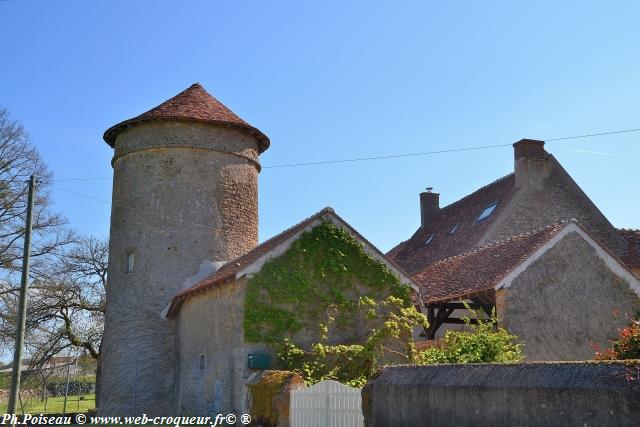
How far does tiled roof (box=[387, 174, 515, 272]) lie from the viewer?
25.3 metres

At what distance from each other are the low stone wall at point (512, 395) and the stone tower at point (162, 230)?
487 inches

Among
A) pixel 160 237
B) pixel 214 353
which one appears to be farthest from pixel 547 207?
pixel 214 353

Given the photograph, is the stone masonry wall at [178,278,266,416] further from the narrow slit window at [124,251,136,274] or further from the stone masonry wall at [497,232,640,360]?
the stone masonry wall at [497,232,640,360]

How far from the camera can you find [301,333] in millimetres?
16156

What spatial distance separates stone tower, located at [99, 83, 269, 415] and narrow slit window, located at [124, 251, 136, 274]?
0.10 ft

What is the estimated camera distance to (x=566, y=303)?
1702cm

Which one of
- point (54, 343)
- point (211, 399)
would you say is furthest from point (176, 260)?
point (54, 343)

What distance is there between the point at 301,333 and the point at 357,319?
4.98ft

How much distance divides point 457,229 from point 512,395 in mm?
20425

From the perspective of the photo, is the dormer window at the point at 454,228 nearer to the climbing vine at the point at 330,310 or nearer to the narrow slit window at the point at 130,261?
the climbing vine at the point at 330,310

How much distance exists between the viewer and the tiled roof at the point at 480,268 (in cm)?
1709

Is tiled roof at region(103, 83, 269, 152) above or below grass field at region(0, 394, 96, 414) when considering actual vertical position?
above

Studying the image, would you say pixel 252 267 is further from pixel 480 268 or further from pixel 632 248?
pixel 632 248

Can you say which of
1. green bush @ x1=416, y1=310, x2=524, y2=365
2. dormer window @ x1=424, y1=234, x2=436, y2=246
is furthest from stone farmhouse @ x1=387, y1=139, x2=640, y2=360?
dormer window @ x1=424, y1=234, x2=436, y2=246
